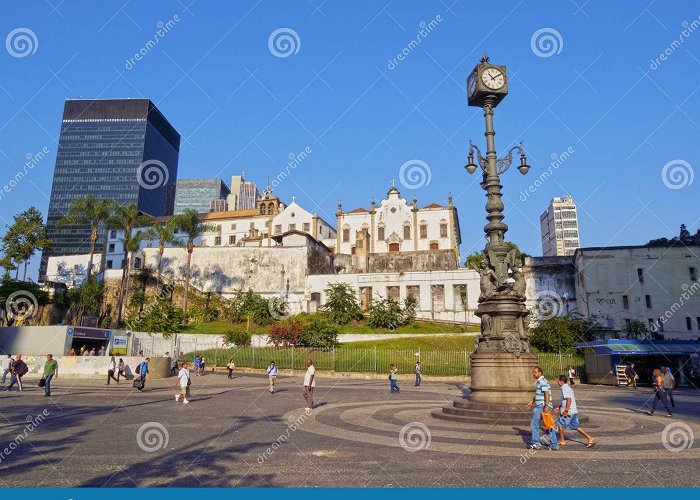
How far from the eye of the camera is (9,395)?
19109 mm

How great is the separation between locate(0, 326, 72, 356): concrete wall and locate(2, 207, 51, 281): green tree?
87.4 feet

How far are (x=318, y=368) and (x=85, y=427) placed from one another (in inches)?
967

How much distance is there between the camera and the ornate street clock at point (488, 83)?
51.6 feet

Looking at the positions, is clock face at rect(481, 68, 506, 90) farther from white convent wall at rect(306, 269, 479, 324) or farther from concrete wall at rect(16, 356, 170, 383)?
white convent wall at rect(306, 269, 479, 324)

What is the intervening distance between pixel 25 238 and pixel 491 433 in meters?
62.2
